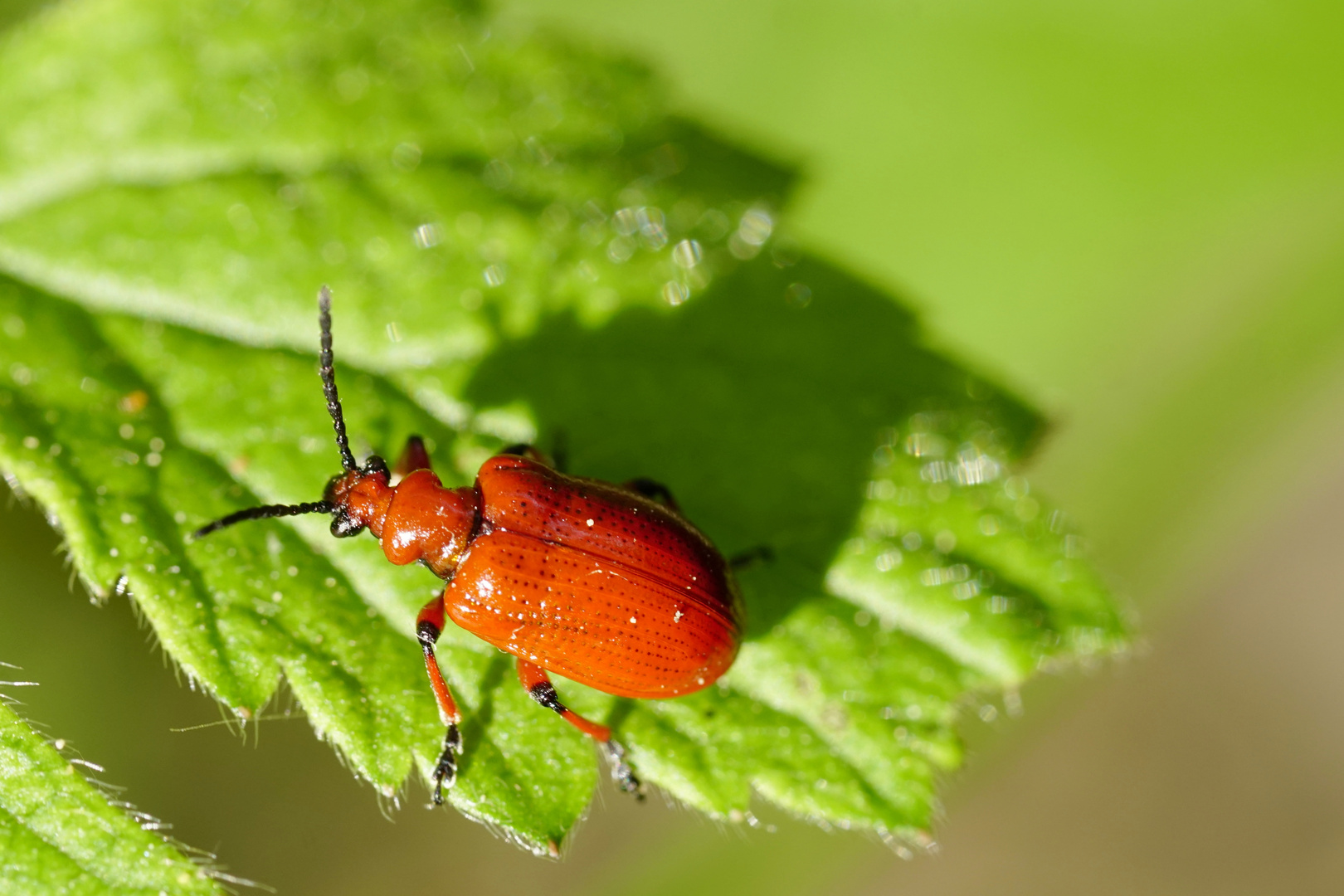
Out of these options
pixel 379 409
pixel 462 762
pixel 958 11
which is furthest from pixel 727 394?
pixel 958 11

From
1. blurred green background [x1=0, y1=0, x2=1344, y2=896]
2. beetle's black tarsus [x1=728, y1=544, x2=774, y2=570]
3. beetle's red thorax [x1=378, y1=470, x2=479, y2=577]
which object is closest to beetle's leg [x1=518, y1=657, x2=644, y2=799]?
beetle's red thorax [x1=378, y1=470, x2=479, y2=577]

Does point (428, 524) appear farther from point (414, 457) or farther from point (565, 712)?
point (565, 712)

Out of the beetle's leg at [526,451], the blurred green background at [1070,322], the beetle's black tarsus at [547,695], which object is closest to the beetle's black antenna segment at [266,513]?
the beetle's leg at [526,451]

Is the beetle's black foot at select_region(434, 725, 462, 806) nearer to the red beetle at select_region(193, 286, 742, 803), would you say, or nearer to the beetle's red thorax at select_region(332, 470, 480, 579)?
the red beetle at select_region(193, 286, 742, 803)

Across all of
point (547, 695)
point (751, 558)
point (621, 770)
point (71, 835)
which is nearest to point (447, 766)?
point (547, 695)

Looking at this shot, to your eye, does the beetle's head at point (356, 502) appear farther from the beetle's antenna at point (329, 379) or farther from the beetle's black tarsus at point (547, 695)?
the beetle's black tarsus at point (547, 695)

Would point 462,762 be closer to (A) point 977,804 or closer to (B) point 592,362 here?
(B) point 592,362
